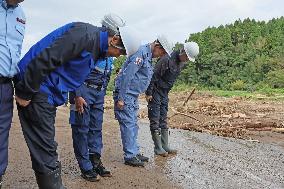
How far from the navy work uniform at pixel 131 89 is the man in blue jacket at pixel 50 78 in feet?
7.26

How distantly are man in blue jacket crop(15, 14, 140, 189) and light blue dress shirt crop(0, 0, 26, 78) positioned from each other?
92 millimetres

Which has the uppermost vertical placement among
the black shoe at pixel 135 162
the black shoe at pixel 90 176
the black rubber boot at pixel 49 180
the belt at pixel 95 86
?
the belt at pixel 95 86

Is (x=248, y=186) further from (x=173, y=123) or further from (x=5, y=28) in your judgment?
(x=173, y=123)

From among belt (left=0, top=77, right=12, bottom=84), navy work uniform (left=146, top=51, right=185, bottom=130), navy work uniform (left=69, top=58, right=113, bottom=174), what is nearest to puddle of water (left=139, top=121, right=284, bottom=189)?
navy work uniform (left=146, top=51, right=185, bottom=130)

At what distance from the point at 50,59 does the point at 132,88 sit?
2.83 metres

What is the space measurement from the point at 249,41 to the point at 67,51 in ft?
170

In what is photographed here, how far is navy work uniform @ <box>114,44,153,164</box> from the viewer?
20.9 feet

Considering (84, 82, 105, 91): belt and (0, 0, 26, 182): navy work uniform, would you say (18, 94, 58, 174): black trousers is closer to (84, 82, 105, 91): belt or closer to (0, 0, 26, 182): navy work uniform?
(0, 0, 26, 182): navy work uniform

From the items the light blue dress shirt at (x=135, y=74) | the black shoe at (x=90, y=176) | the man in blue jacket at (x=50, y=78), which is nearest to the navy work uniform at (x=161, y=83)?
the light blue dress shirt at (x=135, y=74)

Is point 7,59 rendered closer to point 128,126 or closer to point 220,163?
point 128,126

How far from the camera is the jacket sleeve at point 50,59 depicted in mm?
3744

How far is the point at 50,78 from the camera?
3.99 m

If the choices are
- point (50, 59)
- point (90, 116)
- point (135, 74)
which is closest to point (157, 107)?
point (135, 74)

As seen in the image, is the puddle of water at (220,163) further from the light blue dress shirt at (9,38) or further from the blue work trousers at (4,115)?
the light blue dress shirt at (9,38)
